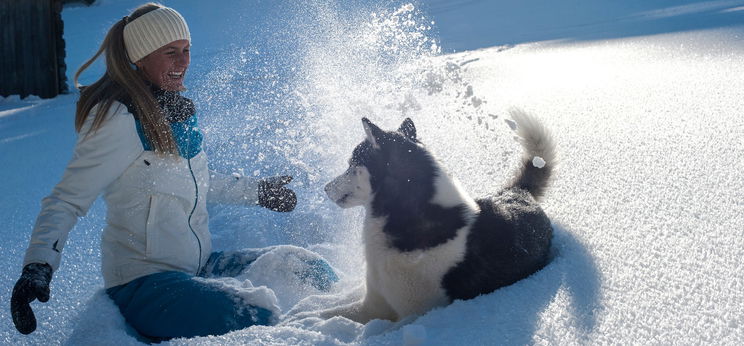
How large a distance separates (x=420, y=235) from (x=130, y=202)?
0.99 metres

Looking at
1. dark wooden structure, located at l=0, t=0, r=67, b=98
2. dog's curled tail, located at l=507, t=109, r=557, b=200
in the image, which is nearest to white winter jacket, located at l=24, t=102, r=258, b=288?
dog's curled tail, located at l=507, t=109, r=557, b=200

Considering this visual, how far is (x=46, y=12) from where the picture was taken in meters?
7.29

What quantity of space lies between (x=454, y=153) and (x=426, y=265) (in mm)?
1771

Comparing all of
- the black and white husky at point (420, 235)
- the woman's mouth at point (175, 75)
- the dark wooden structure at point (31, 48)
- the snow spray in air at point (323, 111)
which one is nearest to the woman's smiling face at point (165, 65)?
the woman's mouth at point (175, 75)

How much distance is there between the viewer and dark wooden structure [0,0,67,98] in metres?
7.21

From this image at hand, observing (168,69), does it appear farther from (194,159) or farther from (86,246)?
(86,246)

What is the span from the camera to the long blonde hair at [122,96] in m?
2.04

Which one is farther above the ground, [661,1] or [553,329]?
[553,329]

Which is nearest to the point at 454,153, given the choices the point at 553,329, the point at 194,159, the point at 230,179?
the point at 230,179

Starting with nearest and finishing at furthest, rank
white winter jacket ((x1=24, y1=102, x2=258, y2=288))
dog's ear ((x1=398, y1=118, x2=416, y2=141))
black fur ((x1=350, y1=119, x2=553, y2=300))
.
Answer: white winter jacket ((x1=24, y1=102, x2=258, y2=288)) < black fur ((x1=350, y1=119, x2=553, y2=300)) < dog's ear ((x1=398, y1=118, x2=416, y2=141))

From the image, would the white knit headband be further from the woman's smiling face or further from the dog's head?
the dog's head

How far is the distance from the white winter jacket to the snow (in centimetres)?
20

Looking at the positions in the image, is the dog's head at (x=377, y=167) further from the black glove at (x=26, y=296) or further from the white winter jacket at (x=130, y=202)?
the black glove at (x=26, y=296)

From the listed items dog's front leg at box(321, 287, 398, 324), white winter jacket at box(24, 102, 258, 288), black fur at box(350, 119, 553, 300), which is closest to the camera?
white winter jacket at box(24, 102, 258, 288)
